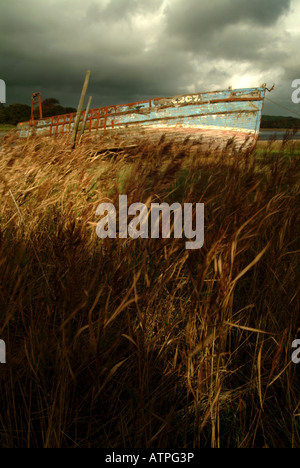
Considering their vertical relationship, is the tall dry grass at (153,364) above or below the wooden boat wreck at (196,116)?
below

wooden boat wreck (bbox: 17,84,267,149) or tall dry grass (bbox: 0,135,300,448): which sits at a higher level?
wooden boat wreck (bbox: 17,84,267,149)

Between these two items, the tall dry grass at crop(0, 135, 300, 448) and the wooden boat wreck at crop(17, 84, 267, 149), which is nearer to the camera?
the tall dry grass at crop(0, 135, 300, 448)

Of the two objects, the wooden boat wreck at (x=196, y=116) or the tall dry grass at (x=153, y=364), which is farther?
the wooden boat wreck at (x=196, y=116)

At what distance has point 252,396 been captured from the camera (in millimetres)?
885

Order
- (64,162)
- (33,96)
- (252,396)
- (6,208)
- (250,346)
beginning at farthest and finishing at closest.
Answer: (33,96) < (64,162) < (6,208) < (250,346) < (252,396)

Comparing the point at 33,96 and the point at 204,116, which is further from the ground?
the point at 33,96

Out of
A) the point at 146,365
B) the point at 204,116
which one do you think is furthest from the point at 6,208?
the point at 204,116

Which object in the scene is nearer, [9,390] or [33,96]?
[9,390]

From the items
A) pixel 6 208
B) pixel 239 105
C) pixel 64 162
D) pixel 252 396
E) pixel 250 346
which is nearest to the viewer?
pixel 252 396

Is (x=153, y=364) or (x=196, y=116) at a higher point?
(x=196, y=116)

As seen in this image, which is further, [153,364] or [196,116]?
[196,116]
